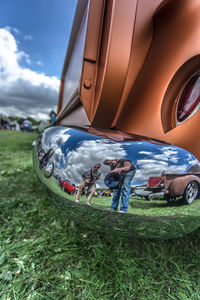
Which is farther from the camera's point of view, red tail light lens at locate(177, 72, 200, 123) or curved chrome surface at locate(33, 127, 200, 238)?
red tail light lens at locate(177, 72, 200, 123)

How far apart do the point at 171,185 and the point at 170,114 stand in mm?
359

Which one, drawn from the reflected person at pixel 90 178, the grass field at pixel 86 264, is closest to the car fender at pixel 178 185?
the reflected person at pixel 90 178

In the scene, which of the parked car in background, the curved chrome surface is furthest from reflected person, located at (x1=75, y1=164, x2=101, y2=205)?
the parked car in background

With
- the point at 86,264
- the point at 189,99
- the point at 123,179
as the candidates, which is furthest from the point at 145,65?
the point at 86,264

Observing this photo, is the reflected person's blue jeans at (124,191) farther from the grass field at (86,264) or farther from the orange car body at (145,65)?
the grass field at (86,264)

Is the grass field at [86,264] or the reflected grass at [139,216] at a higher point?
the reflected grass at [139,216]

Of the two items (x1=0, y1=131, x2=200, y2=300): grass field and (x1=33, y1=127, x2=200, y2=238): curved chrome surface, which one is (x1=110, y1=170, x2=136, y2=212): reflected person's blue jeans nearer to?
(x1=33, y1=127, x2=200, y2=238): curved chrome surface

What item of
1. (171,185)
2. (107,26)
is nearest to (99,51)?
(107,26)

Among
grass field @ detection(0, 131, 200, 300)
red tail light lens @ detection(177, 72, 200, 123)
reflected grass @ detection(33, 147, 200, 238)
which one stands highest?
red tail light lens @ detection(177, 72, 200, 123)

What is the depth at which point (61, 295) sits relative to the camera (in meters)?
0.73

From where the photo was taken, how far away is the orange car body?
27.2 inches

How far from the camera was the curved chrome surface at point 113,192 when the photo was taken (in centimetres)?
56

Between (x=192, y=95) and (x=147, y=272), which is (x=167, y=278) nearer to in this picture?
(x=147, y=272)

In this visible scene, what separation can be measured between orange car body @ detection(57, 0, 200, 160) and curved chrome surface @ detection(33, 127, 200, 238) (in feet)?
0.68
